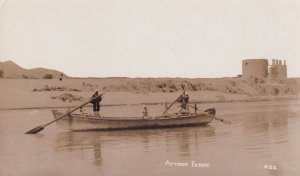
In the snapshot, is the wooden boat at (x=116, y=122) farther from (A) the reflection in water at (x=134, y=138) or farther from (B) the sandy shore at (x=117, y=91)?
(B) the sandy shore at (x=117, y=91)

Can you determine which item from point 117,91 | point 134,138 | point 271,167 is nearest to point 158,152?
point 134,138

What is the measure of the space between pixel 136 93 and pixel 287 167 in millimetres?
25791

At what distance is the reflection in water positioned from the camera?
12047mm

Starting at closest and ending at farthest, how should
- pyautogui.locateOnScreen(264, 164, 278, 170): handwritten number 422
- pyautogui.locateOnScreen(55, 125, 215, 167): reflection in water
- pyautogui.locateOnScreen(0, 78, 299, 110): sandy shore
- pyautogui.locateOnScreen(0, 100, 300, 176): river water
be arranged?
pyautogui.locateOnScreen(264, 164, 278, 170): handwritten number 422 → pyautogui.locateOnScreen(0, 100, 300, 176): river water → pyautogui.locateOnScreen(55, 125, 215, 167): reflection in water → pyautogui.locateOnScreen(0, 78, 299, 110): sandy shore

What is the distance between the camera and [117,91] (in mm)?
33594

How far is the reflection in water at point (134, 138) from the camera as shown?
1205cm

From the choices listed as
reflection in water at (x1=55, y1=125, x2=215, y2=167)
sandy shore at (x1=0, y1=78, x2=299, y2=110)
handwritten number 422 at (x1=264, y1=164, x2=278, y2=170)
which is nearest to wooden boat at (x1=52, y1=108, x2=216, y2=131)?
reflection in water at (x1=55, y1=125, x2=215, y2=167)

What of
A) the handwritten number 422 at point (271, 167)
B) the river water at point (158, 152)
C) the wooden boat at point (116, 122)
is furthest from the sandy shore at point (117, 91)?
the handwritten number 422 at point (271, 167)

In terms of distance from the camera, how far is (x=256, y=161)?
920cm

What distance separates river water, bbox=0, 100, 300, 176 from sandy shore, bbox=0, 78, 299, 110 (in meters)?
13.5

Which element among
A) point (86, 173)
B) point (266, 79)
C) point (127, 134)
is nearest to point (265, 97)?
point (266, 79)

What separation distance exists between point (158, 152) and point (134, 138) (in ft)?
9.99

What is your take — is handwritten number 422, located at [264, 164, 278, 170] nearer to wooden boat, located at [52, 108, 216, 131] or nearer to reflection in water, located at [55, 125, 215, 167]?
reflection in water, located at [55, 125, 215, 167]

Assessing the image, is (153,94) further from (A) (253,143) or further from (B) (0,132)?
(A) (253,143)
